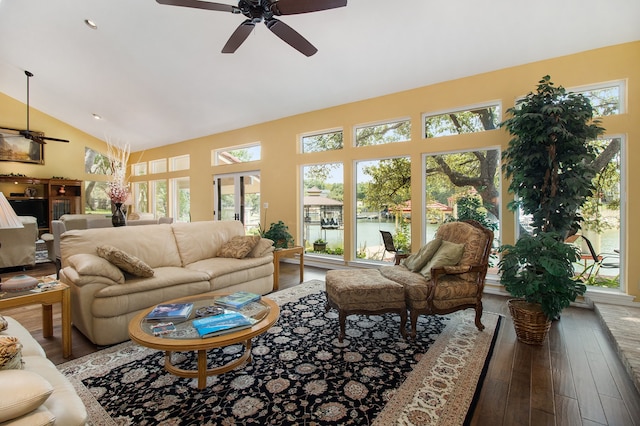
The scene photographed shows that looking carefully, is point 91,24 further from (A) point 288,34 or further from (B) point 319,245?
(B) point 319,245

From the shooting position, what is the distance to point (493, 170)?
4.22 meters

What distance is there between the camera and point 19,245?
533 centimetres

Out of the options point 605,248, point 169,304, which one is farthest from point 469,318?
point 169,304

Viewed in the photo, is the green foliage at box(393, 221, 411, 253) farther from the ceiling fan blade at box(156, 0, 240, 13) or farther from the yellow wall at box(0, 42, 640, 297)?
the ceiling fan blade at box(156, 0, 240, 13)

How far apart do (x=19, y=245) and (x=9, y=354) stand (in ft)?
19.4

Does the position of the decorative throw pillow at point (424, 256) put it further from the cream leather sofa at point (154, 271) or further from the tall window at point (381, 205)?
the cream leather sofa at point (154, 271)

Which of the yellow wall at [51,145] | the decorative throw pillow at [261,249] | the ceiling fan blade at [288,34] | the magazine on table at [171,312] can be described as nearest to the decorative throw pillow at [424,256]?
the decorative throw pillow at [261,249]

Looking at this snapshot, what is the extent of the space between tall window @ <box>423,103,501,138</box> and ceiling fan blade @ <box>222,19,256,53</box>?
2.98 meters

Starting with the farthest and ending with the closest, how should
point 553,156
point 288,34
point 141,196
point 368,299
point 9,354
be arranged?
point 141,196 < point 553,156 < point 288,34 < point 368,299 < point 9,354

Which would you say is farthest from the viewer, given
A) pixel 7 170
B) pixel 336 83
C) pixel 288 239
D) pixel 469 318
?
pixel 7 170

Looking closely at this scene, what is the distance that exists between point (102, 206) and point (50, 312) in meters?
8.17

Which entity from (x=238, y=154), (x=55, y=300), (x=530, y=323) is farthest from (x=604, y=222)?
(x=238, y=154)

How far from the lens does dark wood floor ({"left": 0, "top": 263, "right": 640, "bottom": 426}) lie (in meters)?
1.75

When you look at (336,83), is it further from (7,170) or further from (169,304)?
(7,170)
